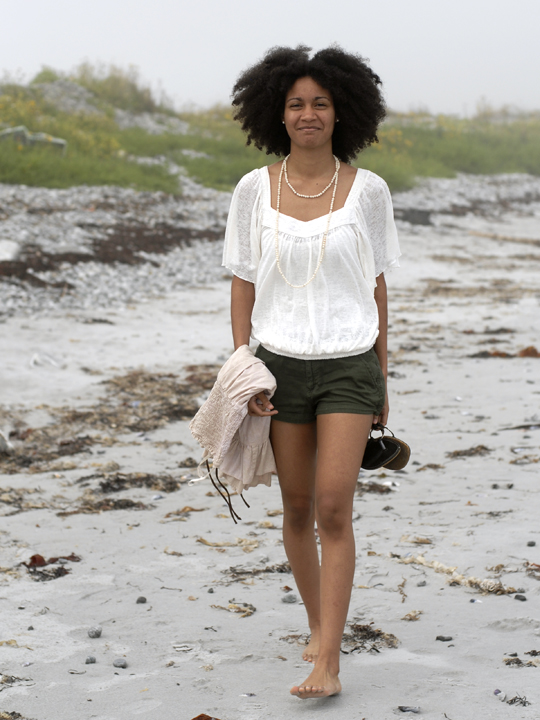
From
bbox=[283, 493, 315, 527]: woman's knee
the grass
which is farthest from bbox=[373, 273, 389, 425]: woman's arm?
the grass

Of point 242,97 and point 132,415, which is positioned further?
point 132,415

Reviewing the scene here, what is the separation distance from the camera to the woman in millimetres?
2709

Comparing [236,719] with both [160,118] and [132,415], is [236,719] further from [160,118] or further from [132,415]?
[160,118]

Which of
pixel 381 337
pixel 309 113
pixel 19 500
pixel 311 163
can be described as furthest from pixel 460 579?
pixel 19 500

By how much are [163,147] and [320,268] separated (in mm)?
20789

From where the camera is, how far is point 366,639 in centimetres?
316

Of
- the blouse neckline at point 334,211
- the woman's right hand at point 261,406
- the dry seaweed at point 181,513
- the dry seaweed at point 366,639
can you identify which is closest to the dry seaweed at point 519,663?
the dry seaweed at point 366,639

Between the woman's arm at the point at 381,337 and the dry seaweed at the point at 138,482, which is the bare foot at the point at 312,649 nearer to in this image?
the woman's arm at the point at 381,337

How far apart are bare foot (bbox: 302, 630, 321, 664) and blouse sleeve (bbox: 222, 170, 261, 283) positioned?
Answer: 1.33m

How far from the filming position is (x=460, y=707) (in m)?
2.54

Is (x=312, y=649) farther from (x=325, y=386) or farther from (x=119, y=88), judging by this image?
(x=119, y=88)

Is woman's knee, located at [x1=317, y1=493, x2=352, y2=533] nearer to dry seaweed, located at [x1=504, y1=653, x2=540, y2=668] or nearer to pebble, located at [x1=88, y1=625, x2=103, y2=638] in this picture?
dry seaweed, located at [x1=504, y1=653, x2=540, y2=668]

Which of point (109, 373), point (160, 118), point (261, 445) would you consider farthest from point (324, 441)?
point (160, 118)

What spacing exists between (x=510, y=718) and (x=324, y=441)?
100 cm
